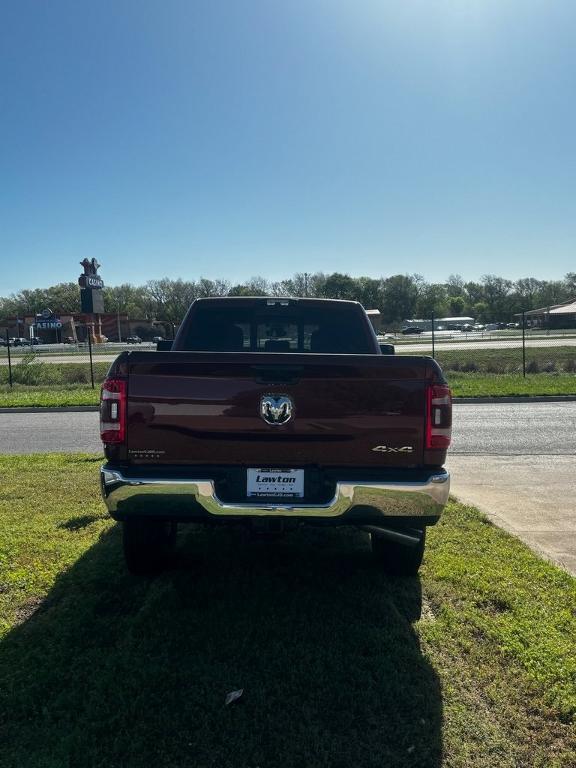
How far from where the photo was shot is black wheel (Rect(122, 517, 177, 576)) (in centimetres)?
382

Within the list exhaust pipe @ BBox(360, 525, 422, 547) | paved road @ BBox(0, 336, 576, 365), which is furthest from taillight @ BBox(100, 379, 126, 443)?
paved road @ BBox(0, 336, 576, 365)

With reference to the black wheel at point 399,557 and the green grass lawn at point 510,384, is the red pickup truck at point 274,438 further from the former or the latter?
the green grass lawn at point 510,384

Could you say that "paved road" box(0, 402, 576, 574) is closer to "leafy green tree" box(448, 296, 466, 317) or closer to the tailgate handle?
the tailgate handle

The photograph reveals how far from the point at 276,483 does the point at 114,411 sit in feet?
3.14

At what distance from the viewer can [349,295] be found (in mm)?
91875

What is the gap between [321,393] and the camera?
128 inches

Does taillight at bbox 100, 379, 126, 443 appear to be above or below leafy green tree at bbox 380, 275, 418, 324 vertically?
below

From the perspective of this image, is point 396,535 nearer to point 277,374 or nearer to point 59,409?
point 277,374

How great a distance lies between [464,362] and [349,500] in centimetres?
2333

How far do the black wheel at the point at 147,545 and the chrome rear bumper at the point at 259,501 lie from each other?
445 mm

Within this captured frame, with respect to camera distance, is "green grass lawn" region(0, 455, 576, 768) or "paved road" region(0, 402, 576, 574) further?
"paved road" region(0, 402, 576, 574)

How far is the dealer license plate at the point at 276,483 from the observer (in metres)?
3.29

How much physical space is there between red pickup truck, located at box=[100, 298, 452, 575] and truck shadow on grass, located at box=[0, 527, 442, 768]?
647mm

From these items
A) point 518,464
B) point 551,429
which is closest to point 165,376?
point 518,464
